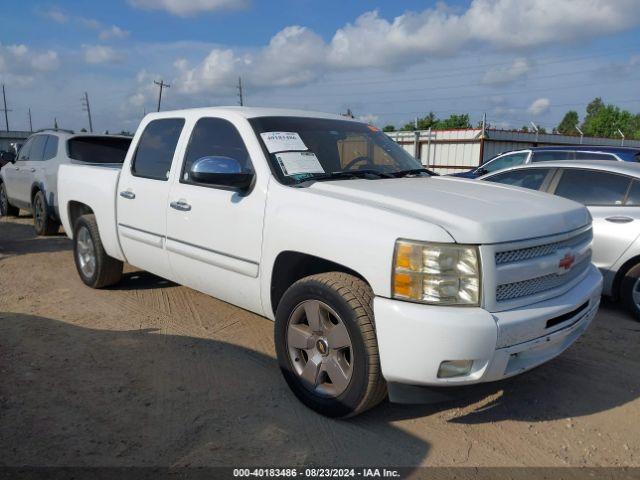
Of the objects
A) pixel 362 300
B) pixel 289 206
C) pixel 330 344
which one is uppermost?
pixel 289 206

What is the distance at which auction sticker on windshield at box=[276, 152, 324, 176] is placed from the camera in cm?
357

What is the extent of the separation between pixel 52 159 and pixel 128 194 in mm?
4650

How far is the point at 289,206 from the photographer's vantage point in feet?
10.7

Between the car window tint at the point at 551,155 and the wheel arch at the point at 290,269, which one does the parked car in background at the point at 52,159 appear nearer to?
the wheel arch at the point at 290,269

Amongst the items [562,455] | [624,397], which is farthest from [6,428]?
[624,397]

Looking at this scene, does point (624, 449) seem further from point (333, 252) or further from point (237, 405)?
point (237, 405)

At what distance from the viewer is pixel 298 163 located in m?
3.64

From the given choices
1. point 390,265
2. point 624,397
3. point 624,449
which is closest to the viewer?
point 390,265

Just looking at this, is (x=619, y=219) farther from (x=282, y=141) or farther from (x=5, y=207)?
(x=5, y=207)

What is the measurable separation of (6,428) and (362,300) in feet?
7.07

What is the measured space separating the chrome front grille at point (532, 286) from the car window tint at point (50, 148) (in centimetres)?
791

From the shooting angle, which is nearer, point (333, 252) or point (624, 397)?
point (333, 252)

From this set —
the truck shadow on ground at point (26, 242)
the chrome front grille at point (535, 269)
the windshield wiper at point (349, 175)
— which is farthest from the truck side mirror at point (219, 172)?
the truck shadow on ground at point (26, 242)

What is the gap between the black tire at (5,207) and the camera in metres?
11.1
